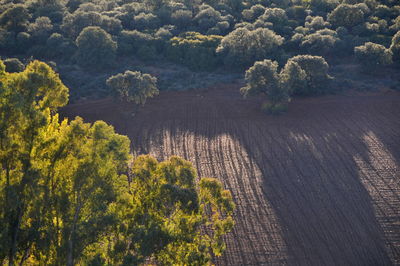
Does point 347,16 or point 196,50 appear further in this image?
point 347,16

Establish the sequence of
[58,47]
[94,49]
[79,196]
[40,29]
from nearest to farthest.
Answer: [79,196] → [94,49] → [58,47] → [40,29]

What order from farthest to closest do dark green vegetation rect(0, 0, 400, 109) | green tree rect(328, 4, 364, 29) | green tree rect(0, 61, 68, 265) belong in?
green tree rect(328, 4, 364, 29)
dark green vegetation rect(0, 0, 400, 109)
green tree rect(0, 61, 68, 265)

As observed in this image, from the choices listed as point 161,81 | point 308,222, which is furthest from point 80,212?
point 161,81

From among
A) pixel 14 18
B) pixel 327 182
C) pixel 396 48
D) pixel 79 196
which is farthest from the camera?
pixel 14 18

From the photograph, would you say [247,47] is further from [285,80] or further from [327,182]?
[327,182]

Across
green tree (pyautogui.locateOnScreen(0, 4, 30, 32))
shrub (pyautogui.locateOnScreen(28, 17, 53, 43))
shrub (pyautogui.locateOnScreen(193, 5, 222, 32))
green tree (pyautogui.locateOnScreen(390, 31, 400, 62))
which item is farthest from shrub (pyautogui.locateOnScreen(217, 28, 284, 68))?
green tree (pyautogui.locateOnScreen(0, 4, 30, 32))

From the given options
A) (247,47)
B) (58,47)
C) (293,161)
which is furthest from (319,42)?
(58,47)

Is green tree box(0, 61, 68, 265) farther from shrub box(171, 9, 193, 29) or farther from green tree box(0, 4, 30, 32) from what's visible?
shrub box(171, 9, 193, 29)
